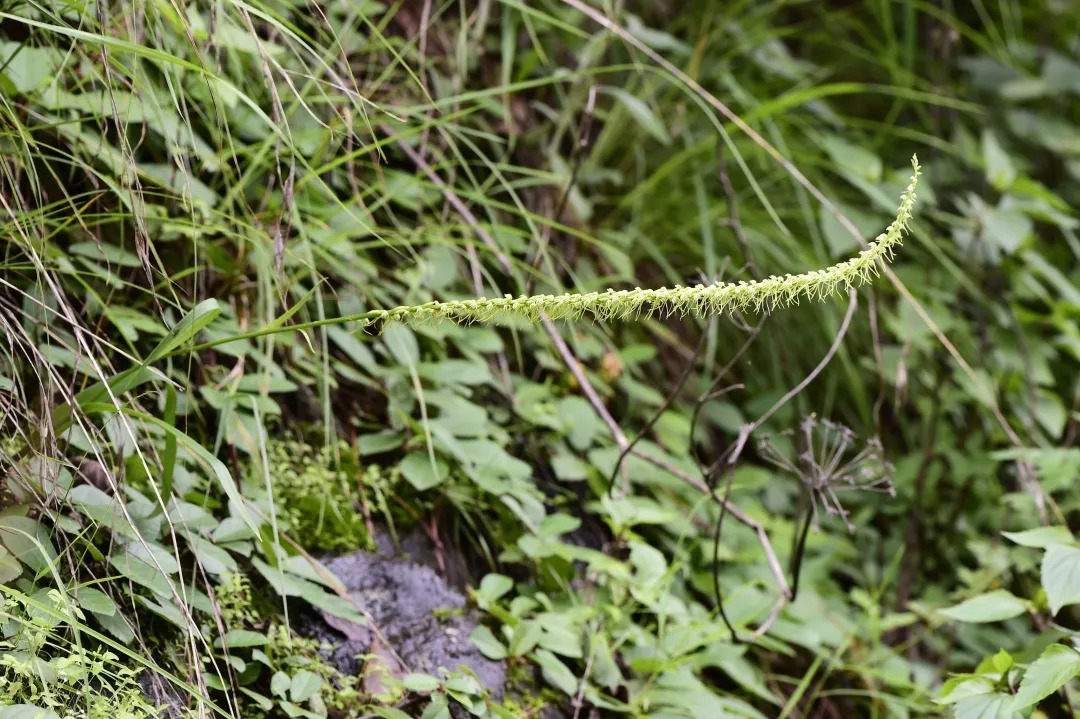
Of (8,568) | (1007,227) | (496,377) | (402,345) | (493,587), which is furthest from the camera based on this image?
(1007,227)

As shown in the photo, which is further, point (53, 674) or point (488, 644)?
Result: point (488, 644)

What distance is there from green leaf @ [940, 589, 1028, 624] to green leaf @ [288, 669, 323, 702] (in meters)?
0.75

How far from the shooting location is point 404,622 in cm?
118

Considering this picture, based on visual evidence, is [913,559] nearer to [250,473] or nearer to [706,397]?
[706,397]

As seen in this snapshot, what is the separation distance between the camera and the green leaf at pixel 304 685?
0.97 meters

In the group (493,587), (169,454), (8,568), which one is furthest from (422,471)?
(8,568)

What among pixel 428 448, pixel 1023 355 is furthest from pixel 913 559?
pixel 428 448

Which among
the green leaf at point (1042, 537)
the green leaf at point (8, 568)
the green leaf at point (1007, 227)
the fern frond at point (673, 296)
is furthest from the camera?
the green leaf at point (1007, 227)

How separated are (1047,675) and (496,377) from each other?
0.91 meters

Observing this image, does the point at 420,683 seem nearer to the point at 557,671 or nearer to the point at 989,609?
the point at 557,671

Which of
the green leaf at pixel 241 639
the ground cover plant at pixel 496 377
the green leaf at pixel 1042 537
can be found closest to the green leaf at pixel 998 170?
the ground cover plant at pixel 496 377

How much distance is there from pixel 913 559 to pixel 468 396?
106cm

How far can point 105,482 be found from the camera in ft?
3.35

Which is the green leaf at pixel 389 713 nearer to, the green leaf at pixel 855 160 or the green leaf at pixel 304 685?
the green leaf at pixel 304 685
